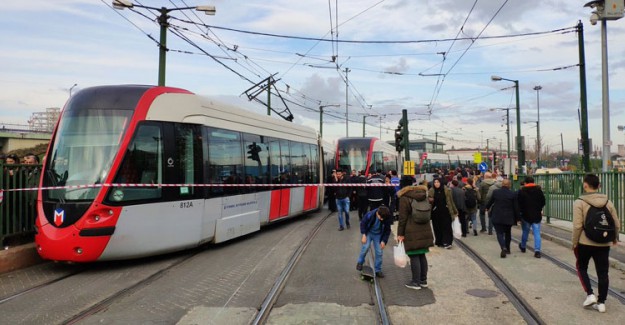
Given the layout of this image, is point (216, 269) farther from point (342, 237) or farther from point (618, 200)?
point (618, 200)

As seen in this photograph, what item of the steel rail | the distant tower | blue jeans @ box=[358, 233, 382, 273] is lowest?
the steel rail

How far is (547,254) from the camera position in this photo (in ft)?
31.3

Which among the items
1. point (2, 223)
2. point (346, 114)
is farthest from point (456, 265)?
point (346, 114)

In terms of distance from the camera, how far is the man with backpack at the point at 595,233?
5660 mm

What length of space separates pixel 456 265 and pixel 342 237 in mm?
3637

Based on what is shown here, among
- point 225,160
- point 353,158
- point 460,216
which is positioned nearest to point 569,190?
point 460,216

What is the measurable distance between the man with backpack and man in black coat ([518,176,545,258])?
339 cm

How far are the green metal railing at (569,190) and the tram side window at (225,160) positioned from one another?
775cm

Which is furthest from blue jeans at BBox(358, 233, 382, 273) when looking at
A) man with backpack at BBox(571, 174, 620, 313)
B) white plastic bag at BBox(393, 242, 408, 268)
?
man with backpack at BBox(571, 174, 620, 313)

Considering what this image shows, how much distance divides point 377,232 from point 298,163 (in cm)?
755

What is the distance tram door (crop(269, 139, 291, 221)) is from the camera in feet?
41.8

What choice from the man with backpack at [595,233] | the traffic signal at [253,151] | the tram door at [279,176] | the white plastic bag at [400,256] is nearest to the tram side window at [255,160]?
the traffic signal at [253,151]

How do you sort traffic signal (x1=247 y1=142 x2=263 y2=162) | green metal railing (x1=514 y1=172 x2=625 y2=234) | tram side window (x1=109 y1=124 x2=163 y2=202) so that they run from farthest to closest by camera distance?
traffic signal (x1=247 y1=142 x2=263 y2=162)
green metal railing (x1=514 y1=172 x2=625 y2=234)
tram side window (x1=109 y1=124 x2=163 y2=202)

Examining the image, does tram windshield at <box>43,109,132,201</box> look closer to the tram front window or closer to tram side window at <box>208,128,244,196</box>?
tram side window at <box>208,128,244,196</box>
